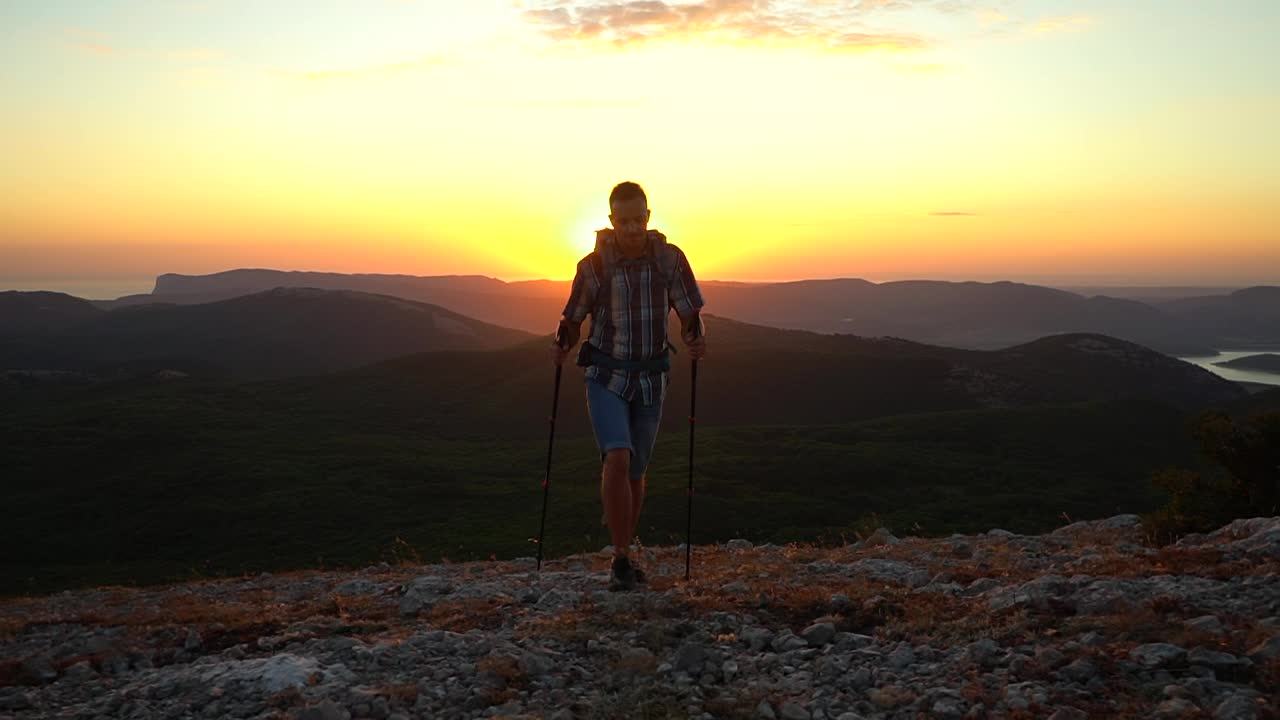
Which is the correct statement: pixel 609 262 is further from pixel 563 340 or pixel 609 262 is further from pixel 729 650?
pixel 729 650

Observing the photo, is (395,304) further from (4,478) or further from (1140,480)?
(1140,480)

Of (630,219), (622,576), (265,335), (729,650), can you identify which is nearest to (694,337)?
(630,219)

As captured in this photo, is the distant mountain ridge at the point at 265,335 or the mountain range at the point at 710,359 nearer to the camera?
the mountain range at the point at 710,359

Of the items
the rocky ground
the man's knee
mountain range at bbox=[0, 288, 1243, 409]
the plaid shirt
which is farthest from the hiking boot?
mountain range at bbox=[0, 288, 1243, 409]

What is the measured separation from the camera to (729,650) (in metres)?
5.96

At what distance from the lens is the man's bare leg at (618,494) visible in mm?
7402

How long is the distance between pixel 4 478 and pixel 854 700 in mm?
46599

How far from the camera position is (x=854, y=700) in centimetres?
504

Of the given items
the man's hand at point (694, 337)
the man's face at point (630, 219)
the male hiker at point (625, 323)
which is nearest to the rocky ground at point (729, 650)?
the male hiker at point (625, 323)

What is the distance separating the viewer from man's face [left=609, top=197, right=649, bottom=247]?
7328 millimetres

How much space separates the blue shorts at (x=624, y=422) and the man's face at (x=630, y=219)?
1.31 meters

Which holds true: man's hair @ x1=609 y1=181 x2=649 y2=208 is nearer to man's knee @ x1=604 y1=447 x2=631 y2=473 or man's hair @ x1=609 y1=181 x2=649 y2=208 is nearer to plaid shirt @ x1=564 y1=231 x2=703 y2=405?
plaid shirt @ x1=564 y1=231 x2=703 y2=405

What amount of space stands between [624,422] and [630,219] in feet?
5.85

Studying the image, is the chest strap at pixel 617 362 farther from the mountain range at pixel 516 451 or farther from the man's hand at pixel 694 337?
the mountain range at pixel 516 451
